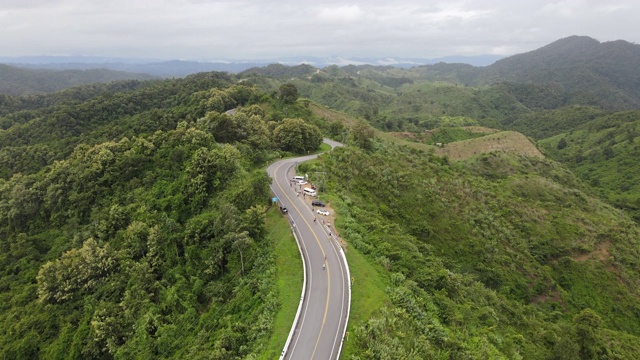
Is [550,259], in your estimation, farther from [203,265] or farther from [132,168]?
[132,168]

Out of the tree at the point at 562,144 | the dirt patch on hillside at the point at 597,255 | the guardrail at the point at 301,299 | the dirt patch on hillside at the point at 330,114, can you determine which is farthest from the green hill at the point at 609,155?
the guardrail at the point at 301,299

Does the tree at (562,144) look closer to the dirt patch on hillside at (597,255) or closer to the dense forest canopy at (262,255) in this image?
the dense forest canopy at (262,255)

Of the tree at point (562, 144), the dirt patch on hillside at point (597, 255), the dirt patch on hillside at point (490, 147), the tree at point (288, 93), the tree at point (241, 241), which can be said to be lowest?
the dirt patch on hillside at point (597, 255)

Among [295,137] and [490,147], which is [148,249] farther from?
[490,147]

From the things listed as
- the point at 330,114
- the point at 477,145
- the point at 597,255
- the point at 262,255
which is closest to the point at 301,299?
the point at 262,255

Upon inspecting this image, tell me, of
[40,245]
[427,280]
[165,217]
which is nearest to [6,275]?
[40,245]

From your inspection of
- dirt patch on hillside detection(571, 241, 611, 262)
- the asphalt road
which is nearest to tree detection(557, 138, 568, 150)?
dirt patch on hillside detection(571, 241, 611, 262)
